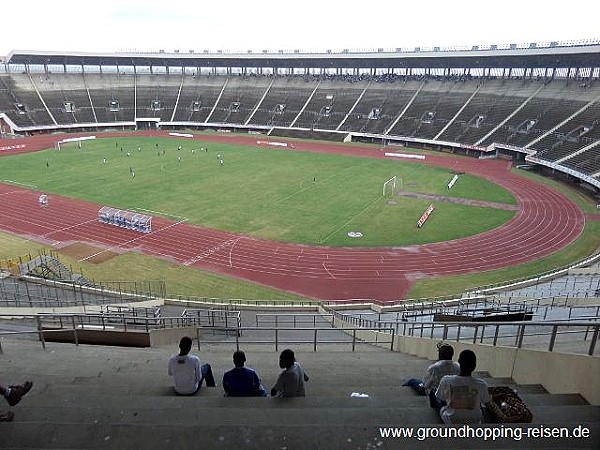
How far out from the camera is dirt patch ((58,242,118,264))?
92.4 feet

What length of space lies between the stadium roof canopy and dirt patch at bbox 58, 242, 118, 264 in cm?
5934

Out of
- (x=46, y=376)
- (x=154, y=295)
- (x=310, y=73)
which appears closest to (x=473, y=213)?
(x=154, y=295)

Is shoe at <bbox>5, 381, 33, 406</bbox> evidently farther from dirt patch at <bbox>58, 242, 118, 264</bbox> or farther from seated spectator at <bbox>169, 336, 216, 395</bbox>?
dirt patch at <bbox>58, 242, 118, 264</bbox>

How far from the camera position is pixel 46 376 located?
8008 mm

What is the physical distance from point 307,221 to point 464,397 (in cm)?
3032

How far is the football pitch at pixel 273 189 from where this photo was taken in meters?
34.0

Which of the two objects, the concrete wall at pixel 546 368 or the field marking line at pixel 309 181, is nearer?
the concrete wall at pixel 546 368

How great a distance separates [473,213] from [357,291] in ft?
57.8

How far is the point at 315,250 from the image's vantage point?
29891mm

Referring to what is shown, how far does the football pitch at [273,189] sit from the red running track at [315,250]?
5.21 ft

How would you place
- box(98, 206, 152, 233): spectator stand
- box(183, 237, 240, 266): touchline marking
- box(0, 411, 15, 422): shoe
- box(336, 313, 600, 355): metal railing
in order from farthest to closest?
box(98, 206, 152, 233): spectator stand
box(183, 237, 240, 266): touchline marking
box(336, 313, 600, 355): metal railing
box(0, 411, 15, 422): shoe

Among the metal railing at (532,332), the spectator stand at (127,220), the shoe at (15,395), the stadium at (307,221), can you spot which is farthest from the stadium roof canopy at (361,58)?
the shoe at (15,395)

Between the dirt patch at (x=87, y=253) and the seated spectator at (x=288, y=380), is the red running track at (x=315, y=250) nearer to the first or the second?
the dirt patch at (x=87, y=253)

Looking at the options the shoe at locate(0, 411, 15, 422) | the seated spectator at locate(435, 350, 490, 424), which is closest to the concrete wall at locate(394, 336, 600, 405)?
the seated spectator at locate(435, 350, 490, 424)
